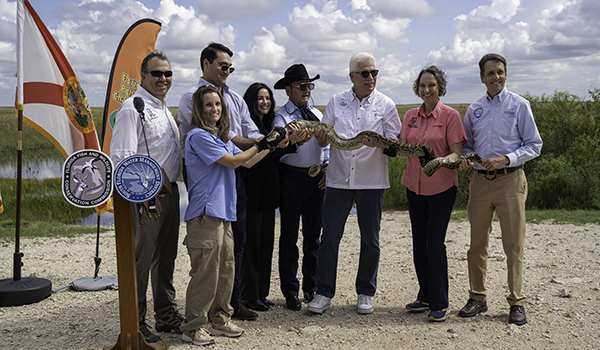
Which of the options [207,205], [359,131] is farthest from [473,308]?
[207,205]

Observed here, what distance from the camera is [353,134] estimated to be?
5.63 m

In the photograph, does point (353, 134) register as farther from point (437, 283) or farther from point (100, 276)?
point (100, 276)

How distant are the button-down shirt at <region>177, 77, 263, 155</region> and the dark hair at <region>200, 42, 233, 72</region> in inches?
9.6

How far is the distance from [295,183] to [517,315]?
3.11 meters

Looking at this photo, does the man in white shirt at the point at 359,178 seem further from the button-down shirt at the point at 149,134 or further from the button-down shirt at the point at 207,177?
the button-down shirt at the point at 149,134

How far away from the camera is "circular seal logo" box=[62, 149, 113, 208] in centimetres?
392

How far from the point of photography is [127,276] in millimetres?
4250

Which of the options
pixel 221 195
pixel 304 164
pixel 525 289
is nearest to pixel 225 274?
pixel 221 195

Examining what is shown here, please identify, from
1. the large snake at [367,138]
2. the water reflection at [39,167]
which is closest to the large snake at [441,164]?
the large snake at [367,138]

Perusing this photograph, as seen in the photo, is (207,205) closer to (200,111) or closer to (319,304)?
(200,111)

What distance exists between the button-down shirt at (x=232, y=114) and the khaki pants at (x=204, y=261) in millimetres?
938

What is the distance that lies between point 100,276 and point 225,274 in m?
3.50

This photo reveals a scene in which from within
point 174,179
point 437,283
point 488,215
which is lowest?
point 437,283

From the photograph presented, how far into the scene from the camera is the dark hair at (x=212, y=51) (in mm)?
5191
